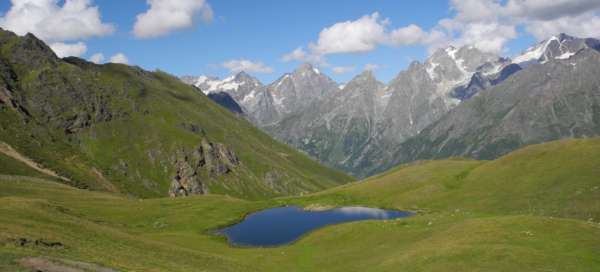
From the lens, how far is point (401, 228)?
249ft

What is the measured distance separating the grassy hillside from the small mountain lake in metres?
5.53

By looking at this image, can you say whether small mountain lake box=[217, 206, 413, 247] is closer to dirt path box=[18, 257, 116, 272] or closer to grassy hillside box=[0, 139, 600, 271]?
grassy hillside box=[0, 139, 600, 271]

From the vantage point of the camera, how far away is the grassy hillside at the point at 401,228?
4972 cm

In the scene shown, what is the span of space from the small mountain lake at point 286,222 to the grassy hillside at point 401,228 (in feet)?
18.2

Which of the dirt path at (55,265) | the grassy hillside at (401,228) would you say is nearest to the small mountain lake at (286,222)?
the grassy hillside at (401,228)

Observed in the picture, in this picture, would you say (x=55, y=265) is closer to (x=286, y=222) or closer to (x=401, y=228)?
(x=401, y=228)

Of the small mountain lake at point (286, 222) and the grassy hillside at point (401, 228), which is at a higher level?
the grassy hillside at point (401, 228)

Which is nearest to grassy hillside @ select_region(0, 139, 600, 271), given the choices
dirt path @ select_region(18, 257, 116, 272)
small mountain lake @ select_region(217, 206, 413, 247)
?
dirt path @ select_region(18, 257, 116, 272)

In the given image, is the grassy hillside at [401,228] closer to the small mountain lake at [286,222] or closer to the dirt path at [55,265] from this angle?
the dirt path at [55,265]

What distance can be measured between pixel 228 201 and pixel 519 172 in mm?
82099

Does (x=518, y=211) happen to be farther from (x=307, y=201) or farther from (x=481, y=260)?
(x=307, y=201)

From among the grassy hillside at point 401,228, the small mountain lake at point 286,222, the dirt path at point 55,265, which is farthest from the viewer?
the small mountain lake at point 286,222

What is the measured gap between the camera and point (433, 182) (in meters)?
140

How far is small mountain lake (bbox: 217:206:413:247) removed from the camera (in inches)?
3925
